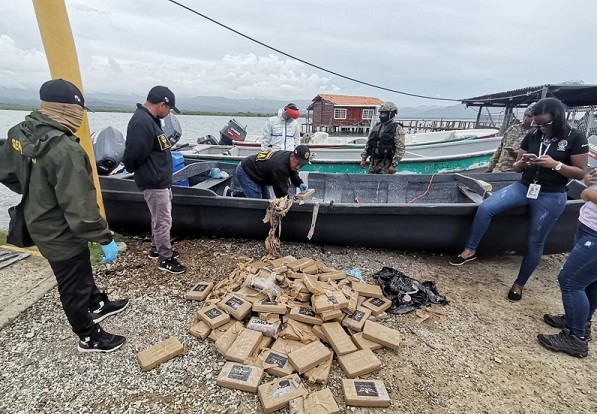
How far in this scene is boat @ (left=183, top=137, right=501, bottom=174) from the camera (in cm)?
791

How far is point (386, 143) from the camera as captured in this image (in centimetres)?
532

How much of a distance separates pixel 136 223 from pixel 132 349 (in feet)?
7.55

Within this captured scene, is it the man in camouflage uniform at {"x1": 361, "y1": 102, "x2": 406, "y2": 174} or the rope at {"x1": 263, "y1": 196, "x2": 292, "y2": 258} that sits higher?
the man in camouflage uniform at {"x1": 361, "y1": 102, "x2": 406, "y2": 174}

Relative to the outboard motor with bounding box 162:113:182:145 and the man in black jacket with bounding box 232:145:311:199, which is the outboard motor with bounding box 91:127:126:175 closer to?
the outboard motor with bounding box 162:113:182:145

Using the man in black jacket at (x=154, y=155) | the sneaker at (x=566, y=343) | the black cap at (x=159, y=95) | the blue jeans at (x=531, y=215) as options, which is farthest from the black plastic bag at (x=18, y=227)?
the blue jeans at (x=531, y=215)

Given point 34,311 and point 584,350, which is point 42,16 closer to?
point 34,311

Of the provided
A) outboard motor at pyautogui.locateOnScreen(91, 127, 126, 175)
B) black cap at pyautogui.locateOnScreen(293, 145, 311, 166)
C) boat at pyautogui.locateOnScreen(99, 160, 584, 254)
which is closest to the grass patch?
boat at pyautogui.locateOnScreen(99, 160, 584, 254)

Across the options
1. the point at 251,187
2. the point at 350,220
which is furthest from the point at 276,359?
the point at 251,187

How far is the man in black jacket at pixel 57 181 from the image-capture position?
1870 mm

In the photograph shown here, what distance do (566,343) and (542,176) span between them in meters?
1.51

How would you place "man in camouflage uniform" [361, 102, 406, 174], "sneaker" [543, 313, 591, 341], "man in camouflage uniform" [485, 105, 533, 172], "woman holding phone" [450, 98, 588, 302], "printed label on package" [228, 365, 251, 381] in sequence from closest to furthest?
"printed label on package" [228, 365, 251, 381]
"woman holding phone" [450, 98, 588, 302]
"sneaker" [543, 313, 591, 341]
"man in camouflage uniform" [485, 105, 533, 172]
"man in camouflage uniform" [361, 102, 406, 174]

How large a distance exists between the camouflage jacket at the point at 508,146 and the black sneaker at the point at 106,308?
5.33 m

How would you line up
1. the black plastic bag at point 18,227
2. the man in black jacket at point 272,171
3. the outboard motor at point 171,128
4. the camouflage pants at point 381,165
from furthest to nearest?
the outboard motor at point 171,128, the camouflage pants at point 381,165, the man in black jacket at point 272,171, the black plastic bag at point 18,227

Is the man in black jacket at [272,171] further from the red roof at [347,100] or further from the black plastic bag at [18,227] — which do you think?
the red roof at [347,100]
